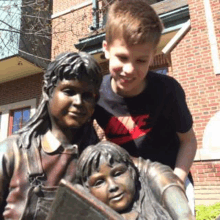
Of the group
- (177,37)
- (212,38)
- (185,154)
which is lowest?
(185,154)

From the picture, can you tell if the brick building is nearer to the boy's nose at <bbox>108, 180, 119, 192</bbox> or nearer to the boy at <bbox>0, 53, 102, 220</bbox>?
the boy at <bbox>0, 53, 102, 220</bbox>

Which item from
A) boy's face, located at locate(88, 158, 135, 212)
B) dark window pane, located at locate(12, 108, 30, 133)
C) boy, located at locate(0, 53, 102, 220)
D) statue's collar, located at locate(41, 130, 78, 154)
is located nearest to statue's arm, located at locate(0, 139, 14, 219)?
boy, located at locate(0, 53, 102, 220)

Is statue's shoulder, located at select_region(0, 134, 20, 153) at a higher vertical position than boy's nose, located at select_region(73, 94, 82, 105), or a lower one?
lower

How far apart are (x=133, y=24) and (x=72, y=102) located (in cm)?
46

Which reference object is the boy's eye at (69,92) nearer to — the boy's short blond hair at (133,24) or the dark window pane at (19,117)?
the boy's short blond hair at (133,24)

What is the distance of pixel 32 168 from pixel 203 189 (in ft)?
15.4

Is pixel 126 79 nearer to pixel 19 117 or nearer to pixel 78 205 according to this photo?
pixel 78 205

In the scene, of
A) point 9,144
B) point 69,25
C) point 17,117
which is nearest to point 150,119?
point 9,144

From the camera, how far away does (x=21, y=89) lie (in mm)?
9641

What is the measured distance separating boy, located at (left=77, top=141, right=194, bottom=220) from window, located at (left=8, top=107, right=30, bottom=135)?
28.8ft

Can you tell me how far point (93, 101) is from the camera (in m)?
1.35

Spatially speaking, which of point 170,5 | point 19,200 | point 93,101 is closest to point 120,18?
point 93,101

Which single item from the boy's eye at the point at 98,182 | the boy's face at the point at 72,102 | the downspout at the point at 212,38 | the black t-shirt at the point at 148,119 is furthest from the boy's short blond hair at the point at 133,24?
the downspout at the point at 212,38

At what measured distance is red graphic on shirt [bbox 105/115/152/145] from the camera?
5.60 ft
